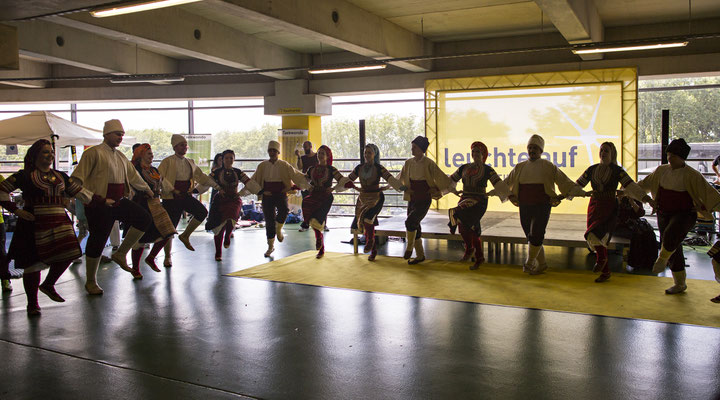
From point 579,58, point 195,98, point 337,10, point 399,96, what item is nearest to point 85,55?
point 195,98

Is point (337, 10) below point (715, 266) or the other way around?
the other way around

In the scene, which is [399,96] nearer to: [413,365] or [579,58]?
[579,58]

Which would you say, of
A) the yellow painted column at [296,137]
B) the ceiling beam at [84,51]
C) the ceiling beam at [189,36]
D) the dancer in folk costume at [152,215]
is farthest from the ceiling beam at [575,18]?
the ceiling beam at [84,51]

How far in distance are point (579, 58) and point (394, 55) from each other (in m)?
3.57

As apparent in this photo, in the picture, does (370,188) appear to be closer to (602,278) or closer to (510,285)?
(510,285)

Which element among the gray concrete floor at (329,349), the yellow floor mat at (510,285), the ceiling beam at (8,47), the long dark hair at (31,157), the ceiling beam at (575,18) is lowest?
the gray concrete floor at (329,349)

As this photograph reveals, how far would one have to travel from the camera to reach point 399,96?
545 inches

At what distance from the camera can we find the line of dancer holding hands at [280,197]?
5328mm

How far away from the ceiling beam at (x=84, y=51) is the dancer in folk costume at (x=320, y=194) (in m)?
5.51

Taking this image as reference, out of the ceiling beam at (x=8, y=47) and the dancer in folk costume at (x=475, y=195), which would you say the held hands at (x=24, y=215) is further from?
the dancer in folk costume at (x=475, y=195)

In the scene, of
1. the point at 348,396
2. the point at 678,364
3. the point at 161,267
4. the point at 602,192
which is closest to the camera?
the point at 348,396

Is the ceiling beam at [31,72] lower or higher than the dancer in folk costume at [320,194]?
higher

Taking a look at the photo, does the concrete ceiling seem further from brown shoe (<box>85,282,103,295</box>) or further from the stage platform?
brown shoe (<box>85,282,103,295</box>)

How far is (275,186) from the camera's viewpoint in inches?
333
